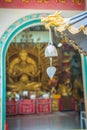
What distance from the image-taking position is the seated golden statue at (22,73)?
12.3 meters

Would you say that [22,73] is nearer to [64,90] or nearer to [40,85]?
[40,85]

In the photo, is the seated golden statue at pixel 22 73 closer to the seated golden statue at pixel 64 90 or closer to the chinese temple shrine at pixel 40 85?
the chinese temple shrine at pixel 40 85

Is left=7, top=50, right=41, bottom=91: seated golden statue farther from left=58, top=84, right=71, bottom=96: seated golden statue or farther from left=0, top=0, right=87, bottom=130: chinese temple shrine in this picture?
left=58, top=84, right=71, bottom=96: seated golden statue

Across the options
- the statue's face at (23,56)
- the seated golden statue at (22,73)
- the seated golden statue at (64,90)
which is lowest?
the seated golden statue at (64,90)

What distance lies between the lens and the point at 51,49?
475 centimetres

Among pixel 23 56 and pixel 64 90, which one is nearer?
pixel 23 56

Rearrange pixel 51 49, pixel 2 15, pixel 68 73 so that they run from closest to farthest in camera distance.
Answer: pixel 51 49, pixel 2 15, pixel 68 73

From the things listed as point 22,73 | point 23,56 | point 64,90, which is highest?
point 23,56

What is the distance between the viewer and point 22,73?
41.4 feet

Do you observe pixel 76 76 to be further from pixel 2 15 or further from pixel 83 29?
pixel 83 29

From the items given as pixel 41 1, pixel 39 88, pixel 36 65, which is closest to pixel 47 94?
pixel 39 88

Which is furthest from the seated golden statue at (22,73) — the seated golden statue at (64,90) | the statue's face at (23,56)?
the seated golden statue at (64,90)

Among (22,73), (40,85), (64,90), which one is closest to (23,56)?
(22,73)

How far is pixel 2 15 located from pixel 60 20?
2761 mm
